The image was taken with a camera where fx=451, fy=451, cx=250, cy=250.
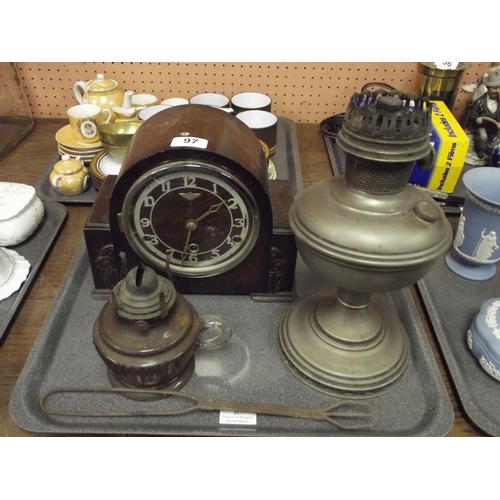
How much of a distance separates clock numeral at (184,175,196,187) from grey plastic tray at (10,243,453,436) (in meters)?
0.32

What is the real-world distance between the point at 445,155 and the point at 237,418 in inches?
40.3

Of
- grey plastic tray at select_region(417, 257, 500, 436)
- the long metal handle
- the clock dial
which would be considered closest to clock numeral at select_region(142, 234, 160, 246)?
the clock dial

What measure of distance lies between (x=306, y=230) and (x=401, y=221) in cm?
16

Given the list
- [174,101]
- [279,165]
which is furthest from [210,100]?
[279,165]

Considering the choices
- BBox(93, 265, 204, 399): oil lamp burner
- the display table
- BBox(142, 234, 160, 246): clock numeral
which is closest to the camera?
BBox(93, 265, 204, 399): oil lamp burner

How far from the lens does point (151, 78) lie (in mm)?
1836

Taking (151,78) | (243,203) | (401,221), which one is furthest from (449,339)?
(151,78)

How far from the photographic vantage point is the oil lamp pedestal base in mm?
942

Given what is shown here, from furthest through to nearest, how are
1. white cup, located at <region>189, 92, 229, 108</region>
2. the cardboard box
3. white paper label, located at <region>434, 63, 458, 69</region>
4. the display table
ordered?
white cup, located at <region>189, 92, 229, 108</region>, white paper label, located at <region>434, 63, 458, 69</region>, the cardboard box, the display table

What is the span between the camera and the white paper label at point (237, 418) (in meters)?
0.89

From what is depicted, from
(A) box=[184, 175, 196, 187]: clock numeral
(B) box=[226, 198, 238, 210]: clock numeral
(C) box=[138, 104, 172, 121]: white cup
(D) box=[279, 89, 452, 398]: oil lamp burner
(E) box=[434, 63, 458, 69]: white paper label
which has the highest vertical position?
(D) box=[279, 89, 452, 398]: oil lamp burner

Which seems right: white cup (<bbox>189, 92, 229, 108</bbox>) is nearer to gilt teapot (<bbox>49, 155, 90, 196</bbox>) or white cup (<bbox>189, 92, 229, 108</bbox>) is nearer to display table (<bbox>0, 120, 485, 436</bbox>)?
display table (<bbox>0, 120, 485, 436</bbox>)

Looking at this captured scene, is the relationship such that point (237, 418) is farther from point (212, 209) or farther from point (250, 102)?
point (250, 102)

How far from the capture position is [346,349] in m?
0.97
